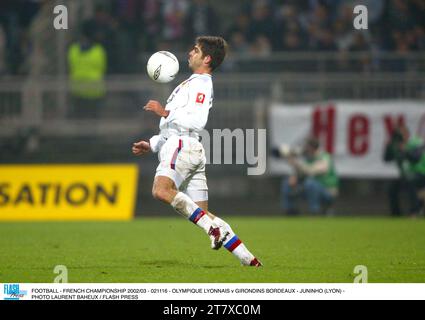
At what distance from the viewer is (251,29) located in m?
23.1

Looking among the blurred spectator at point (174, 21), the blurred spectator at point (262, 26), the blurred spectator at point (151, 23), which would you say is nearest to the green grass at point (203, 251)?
the blurred spectator at point (151, 23)

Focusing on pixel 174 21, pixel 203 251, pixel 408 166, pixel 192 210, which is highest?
pixel 174 21

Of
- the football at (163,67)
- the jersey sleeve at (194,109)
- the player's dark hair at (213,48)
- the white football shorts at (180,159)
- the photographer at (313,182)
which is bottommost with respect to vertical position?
the photographer at (313,182)

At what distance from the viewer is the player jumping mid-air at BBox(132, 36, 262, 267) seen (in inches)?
420

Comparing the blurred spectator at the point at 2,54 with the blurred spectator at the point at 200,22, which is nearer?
the blurred spectator at the point at 2,54

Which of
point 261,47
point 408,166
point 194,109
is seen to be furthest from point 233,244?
point 261,47

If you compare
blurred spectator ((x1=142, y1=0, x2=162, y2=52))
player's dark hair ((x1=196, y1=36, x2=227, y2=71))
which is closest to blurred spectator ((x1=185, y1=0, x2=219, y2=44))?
blurred spectator ((x1=142, y1=0, x2=162, y2=52))

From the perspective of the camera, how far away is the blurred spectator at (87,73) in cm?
2150

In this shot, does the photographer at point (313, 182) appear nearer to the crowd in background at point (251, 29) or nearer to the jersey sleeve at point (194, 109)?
the crowd in background at point (251, 29)

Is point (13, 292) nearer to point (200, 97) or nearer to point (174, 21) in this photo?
point (200, 97)

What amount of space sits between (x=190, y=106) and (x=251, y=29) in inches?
492

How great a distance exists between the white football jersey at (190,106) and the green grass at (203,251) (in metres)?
1.41
